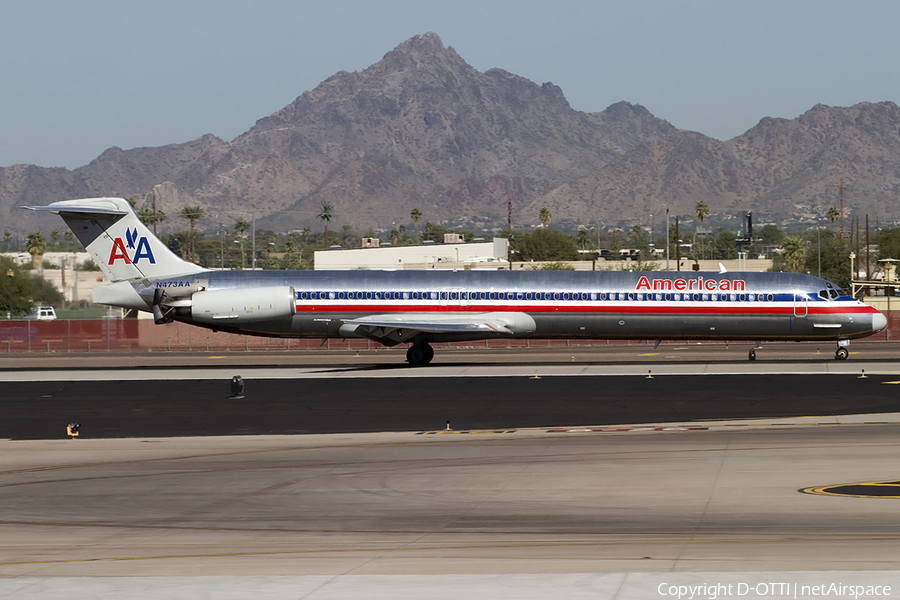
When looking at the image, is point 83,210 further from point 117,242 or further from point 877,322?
point 877,322

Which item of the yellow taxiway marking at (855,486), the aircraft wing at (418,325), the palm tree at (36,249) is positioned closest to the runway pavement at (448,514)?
the yellow taxiway marking at (855,486)

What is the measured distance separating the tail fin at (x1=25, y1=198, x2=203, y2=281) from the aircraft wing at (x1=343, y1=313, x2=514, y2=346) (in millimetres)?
8352

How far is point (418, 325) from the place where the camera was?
137 feet

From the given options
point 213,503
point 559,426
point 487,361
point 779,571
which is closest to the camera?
point 779,571

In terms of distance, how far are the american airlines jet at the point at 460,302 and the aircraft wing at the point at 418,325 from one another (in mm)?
48

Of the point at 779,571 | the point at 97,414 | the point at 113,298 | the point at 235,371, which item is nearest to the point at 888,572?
the point at 779,571

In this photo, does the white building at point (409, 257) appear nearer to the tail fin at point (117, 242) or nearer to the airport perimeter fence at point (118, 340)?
the airport perimeter fence at point (118, 340)

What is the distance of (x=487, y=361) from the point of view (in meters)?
46.8

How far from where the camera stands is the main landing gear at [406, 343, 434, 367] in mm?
43562

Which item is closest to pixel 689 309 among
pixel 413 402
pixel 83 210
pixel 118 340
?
pixel 413 402

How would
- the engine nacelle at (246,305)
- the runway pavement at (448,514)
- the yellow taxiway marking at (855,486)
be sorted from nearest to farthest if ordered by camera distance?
the runway pavement at (448,514)
the yellow taxiway marking at (855,486)
the engine nacelle at (246,305)

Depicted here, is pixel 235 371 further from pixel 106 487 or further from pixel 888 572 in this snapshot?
pixel 888 572

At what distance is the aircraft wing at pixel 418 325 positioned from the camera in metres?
41.6

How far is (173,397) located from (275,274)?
1183 cm
